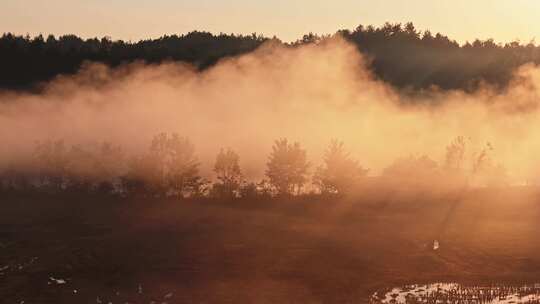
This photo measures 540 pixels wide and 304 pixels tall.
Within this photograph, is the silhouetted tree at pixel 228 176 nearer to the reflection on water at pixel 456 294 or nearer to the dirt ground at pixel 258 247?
the dirt ground at pixel 258 247

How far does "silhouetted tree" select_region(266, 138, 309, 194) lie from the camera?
139875 mm

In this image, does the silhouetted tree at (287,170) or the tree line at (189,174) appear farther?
the silhouetted tree at (287,170)

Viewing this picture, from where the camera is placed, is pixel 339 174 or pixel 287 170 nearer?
pixel 339 174

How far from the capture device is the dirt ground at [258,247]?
74500 mm

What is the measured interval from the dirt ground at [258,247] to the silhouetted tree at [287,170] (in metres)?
11.8

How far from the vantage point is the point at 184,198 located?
13100cm

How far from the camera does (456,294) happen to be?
71.7m

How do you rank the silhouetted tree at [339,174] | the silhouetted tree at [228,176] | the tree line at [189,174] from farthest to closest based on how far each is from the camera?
1. the tree line at [189,174]
2. the silhouetted tree at [228,176]
3. the silhouetted tree at [339,174]

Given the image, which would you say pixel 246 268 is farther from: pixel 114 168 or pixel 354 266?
pixel 114 168

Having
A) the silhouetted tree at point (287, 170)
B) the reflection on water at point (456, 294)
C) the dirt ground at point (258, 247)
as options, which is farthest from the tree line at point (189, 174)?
the reflection on water at point (456, 294)

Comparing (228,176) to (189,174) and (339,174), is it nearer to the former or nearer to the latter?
(189,174)

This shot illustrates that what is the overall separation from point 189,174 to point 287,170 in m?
18.7

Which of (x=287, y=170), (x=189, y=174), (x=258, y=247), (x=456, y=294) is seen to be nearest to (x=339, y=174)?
(x=287, y=170)

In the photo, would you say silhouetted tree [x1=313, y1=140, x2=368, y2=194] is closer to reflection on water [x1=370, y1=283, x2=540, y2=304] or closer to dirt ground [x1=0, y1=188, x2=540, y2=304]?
dirt ground [x1=0, y1=188, x2=540, y2=304]
